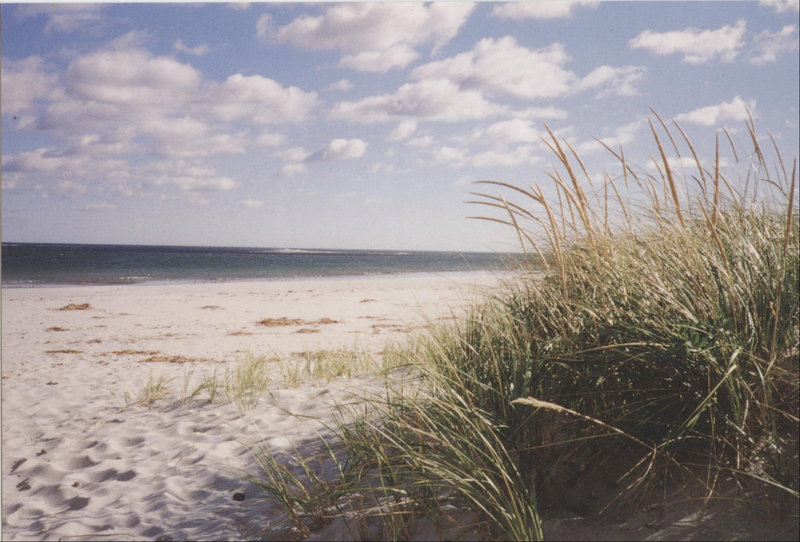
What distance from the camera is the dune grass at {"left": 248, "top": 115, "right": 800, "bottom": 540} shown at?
178cm

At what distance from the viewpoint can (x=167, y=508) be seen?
8.46 feet

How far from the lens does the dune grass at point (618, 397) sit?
178cm

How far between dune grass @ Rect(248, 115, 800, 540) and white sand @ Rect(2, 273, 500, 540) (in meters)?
0.64

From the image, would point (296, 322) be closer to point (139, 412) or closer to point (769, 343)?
point (139, 412)

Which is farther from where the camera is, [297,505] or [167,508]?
[167,508]

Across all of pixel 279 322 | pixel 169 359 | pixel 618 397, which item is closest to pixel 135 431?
pixel 169 359

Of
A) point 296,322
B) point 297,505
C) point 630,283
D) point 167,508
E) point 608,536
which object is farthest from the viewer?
point 296,322

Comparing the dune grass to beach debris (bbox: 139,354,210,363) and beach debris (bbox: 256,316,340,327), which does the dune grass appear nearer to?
beach debris (bbox: 139,354,210,363)

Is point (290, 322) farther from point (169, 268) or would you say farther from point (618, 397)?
point (169, 268)

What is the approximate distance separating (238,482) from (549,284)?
2.12m

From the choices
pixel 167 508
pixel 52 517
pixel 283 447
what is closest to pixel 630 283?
pixel 283 447

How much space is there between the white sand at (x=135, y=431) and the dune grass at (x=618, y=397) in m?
0.64

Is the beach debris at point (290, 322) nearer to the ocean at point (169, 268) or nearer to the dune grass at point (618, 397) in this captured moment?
the ocean at point (169, 268)

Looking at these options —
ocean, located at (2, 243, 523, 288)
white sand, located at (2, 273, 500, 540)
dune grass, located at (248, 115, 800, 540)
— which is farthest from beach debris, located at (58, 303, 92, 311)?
→ dune grass, located at (248, 115, 800, 540)
